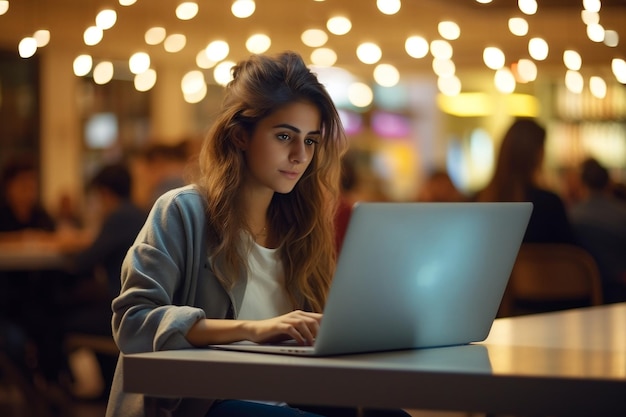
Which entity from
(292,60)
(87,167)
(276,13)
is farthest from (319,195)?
(87,167)

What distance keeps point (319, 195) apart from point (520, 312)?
2.71 m

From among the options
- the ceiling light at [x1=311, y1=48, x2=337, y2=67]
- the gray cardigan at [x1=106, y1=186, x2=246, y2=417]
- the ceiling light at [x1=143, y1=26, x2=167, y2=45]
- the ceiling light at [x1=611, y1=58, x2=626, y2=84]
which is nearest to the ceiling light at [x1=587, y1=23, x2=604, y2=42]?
the ceiling light at [x1=611, y1=58, x2=626, y2=84]

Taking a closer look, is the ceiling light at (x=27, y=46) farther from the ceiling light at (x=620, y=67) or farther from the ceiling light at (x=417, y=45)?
the ceiling light at (x=620, y=67)

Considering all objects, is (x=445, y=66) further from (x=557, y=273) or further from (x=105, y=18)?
(x=557, y=273)

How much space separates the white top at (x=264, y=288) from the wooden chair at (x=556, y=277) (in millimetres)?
2492

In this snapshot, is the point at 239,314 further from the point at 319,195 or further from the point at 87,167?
the point at 87,167

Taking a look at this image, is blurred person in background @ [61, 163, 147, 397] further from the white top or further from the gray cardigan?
the gray cardigan

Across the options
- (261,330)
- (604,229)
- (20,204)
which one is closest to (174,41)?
(20,204)

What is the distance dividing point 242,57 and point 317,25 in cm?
220

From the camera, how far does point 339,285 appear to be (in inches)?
51.1

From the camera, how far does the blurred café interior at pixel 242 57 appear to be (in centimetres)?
688

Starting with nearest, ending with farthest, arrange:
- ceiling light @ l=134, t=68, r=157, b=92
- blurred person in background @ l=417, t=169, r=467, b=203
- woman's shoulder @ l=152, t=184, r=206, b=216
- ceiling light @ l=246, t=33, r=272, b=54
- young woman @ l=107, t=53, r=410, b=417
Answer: young woman @ l=107, t=53, r=410, b=417
woman's shoulder @ l=152, t=184, r=206, b=216
ceiling light @ l=246, t=33, r=272, b=54
blurred person in background @ l=417, t=169, r=467, b=203
ceiling light @ l=134, t=68, r=157, b=92

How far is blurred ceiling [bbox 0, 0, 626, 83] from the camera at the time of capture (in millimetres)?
8648

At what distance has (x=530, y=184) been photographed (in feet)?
15.1
